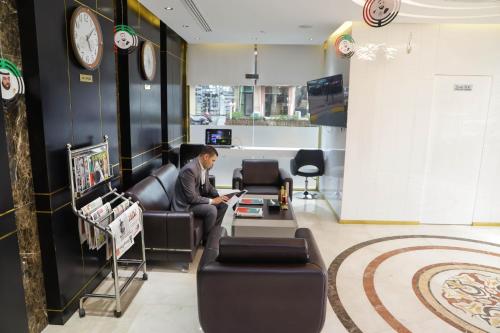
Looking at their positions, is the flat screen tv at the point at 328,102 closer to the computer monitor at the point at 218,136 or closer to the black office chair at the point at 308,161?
the black office chair at the point at 308,161

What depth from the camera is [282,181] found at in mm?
5887

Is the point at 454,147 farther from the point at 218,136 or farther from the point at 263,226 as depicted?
the point at 218,136

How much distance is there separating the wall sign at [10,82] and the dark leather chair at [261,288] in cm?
168

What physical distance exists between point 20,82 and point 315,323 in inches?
102

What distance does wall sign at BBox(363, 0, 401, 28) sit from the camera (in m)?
2.95

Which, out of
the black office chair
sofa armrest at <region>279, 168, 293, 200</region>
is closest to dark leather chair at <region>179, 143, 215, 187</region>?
sofa armrest at <region>279, 168, 293, 200</region>

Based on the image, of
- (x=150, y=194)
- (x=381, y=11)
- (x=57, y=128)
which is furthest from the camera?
(x=150, y=194)

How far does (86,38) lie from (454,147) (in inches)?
205

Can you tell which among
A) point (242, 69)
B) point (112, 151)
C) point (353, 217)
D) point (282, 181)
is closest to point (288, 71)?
point (242, 69)

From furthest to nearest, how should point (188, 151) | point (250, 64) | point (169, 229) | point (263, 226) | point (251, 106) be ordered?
point (251, 106) → point (250, 64) → point (188, 151) → point (263, 226) → point (169, 229)

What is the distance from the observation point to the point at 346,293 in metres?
3.47

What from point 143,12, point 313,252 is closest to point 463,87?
point 313,252

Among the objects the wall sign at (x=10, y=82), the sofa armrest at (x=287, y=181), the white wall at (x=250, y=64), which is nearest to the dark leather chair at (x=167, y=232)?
the wall sign at (x=10, y=82)

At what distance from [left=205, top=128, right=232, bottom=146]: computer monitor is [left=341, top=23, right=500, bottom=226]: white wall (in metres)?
2.57
